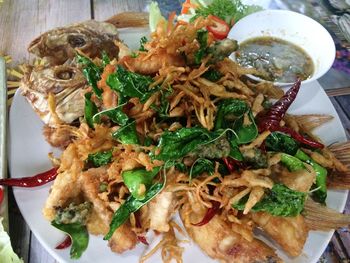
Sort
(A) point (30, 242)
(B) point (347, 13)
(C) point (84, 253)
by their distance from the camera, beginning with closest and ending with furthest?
(C) point (84, 253), (A) point (30, 242), (B) point (347, 13)

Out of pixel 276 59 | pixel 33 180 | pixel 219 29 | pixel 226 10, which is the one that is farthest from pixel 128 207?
pixel 226 10

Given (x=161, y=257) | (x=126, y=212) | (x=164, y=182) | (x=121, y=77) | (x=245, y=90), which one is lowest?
(x=161, y=257)

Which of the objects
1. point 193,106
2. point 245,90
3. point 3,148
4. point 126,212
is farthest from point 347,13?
point 3,148

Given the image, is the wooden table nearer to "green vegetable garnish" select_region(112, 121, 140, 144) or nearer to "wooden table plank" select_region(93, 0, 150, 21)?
"wooden table plank" select_region(93, 0, 150, 21)

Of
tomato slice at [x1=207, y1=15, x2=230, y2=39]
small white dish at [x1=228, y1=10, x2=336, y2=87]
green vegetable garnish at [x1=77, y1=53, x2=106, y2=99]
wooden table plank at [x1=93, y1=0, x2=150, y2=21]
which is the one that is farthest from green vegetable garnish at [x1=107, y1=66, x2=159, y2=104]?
wooden table plank at [x1=93, y1=0, x2=150, y2=21]

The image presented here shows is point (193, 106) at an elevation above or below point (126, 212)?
above

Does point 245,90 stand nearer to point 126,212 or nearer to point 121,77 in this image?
point 121,77

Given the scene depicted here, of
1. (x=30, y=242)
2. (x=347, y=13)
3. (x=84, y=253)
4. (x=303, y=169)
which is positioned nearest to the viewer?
(x=84, y=253)

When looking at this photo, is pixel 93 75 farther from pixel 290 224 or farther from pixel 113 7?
pixel 113 7
